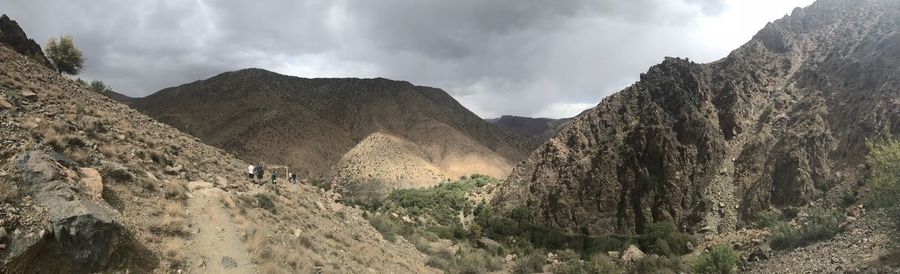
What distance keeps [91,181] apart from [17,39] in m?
25.1

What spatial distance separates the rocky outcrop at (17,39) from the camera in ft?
93.4

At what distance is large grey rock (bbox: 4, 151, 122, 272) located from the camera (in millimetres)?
9461

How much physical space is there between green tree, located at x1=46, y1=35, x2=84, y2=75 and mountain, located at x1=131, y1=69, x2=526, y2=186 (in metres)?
36.9

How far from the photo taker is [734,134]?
45062mm

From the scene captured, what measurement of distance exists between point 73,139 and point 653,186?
41464mm

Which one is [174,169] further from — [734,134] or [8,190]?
[734,134]

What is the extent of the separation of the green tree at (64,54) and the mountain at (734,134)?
37.4 meters

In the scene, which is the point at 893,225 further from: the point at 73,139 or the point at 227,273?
the point at 73,139

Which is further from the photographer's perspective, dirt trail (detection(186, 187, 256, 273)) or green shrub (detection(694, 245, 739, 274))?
green shrub (detection(694, 245, 739, 274))

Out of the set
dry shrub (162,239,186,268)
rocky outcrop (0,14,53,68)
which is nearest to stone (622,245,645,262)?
dry shrub (162,239,186,268)

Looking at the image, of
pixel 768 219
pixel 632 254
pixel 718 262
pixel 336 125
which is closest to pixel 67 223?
pixel 718 262

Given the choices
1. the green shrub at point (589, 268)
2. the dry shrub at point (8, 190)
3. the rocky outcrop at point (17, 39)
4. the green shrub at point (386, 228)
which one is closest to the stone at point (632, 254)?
the green shrub at point (589, 268)

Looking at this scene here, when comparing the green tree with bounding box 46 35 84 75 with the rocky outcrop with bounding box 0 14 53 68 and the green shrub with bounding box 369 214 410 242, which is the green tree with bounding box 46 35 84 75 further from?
the green shrub with bounding box 369 214 410 242

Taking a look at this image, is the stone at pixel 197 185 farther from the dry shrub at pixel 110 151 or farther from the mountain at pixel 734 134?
the mountain at pixel 734 134
